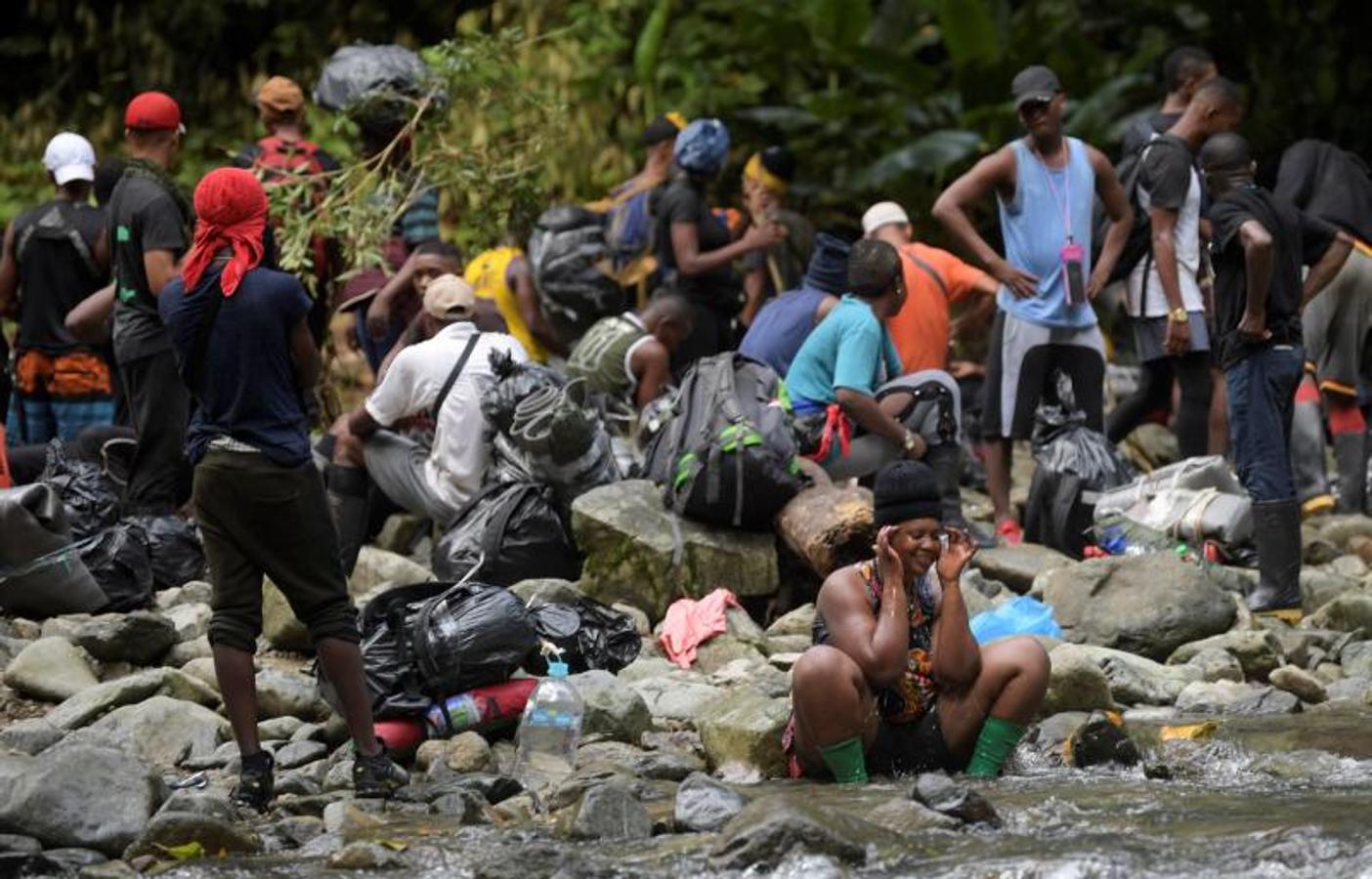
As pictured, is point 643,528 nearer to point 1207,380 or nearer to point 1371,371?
point 1207,380

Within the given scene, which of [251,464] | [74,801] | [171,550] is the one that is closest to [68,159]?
[171,550]

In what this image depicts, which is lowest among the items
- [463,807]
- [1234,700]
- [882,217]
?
[1234,700]

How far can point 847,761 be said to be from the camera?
7.24m

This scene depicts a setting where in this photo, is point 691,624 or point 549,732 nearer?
point 549,732

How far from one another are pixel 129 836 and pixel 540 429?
3681mm

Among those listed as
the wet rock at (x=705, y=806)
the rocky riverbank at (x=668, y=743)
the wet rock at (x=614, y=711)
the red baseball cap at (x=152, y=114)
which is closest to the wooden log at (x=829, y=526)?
the rocky riverbank at (x=668, y=743)

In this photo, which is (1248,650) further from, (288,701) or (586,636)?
(288,701)

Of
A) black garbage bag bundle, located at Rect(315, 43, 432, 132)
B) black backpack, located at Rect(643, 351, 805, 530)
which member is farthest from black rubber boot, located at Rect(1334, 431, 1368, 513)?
black garbage bag bundle, located at Rect(315, 43, 432, 132)

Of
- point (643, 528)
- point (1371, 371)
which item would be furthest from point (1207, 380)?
point (643, 528)

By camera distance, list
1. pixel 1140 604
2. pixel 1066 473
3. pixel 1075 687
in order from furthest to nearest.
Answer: pixel 1066 473 < pixel 1140 604 < pixel 1075 687

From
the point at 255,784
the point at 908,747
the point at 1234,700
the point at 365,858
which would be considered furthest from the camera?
the point at 1234,700

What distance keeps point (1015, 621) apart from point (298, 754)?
8.64 ft

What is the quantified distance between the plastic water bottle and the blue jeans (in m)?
3.24

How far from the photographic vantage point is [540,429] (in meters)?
10.1
